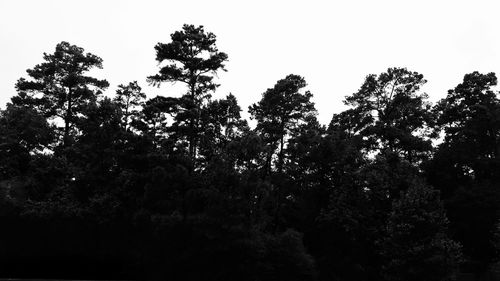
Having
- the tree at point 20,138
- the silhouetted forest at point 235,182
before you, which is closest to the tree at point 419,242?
the silhouetted forest at point 235,182

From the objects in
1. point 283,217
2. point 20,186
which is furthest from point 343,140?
point 20,186

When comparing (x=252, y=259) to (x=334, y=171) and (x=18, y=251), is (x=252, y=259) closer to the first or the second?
(x=334, y=171)

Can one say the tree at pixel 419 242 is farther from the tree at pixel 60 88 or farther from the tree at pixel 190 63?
the tree at pixel 60 88

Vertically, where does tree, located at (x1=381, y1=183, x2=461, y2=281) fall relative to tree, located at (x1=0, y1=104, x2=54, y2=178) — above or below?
below

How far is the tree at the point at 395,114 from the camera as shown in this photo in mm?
49000

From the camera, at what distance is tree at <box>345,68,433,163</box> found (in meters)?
49.0

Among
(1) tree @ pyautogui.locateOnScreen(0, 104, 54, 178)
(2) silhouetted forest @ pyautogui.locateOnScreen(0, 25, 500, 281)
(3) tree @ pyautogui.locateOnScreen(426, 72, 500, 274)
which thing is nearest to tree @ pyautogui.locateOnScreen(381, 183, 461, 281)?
(2) silhouetted forest @ pyautogui.locateOnScreen(0, 25, 500, 281)

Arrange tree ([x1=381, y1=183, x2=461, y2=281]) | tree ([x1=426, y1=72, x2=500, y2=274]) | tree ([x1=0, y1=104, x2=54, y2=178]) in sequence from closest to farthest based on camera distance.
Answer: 1. tree ([x1=381, y1=183, x2=461, y2=281])
2. tree ([x1=0, y1=104, x2=54, y2=178])
3. tree ([x1=426, y1=72, x2=500, y2=274])

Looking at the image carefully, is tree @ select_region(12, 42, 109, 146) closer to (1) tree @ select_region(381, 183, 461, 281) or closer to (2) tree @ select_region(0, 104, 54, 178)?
(2) tree @ select_region(0, 104, 54, 178)

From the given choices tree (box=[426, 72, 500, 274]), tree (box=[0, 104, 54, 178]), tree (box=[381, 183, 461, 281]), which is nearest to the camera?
tree (box=[381, 183, 461, 281])

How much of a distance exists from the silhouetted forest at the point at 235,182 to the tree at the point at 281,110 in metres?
0.13

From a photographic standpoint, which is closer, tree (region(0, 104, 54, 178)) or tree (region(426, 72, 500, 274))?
tree (region(0, 104, 54, 178))

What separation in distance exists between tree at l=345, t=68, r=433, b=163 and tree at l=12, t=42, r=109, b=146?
25136mm

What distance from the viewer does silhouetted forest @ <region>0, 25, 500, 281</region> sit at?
34719mm
